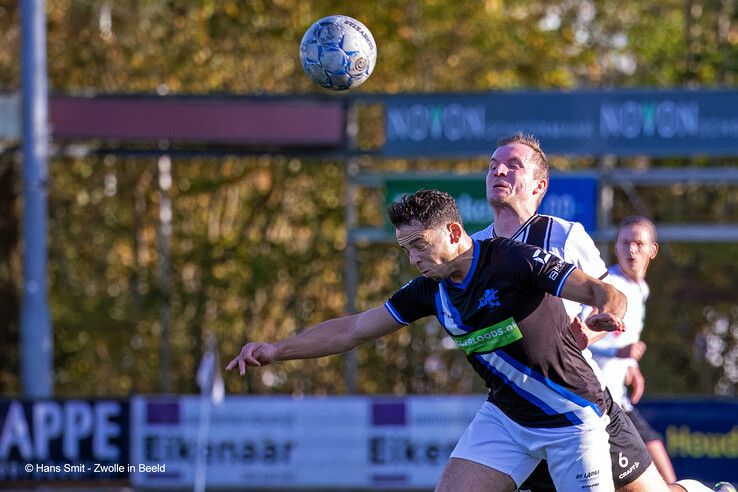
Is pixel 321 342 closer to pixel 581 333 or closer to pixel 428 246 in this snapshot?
pixel 428 246

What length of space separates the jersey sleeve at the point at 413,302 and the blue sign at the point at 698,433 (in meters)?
7.24

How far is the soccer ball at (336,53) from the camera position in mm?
7863

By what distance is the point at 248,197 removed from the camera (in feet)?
75.1

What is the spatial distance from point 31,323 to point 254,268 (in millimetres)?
8214

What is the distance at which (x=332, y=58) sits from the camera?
7.85 m

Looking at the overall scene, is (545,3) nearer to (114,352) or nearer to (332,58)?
(114,352)

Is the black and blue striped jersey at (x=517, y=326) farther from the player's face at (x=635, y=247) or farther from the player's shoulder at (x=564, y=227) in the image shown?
the player's face at (x=635, y=247)

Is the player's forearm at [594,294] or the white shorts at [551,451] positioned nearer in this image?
the player's forearm at [594,294]

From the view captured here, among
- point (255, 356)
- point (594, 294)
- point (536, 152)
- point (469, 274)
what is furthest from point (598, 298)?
point (255, 356)

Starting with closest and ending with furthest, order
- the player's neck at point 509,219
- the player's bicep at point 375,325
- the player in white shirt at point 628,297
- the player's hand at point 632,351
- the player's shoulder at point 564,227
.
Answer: the player's bicep at point 375,325 < the player's shoulder at point 564,227 < the player's neck at point 509,219 < the player's hand at point 632,351 < the player in white shirt at point 628,297

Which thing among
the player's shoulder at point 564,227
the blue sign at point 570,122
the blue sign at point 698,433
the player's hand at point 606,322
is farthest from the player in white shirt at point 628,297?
the blue sign at point 570,122

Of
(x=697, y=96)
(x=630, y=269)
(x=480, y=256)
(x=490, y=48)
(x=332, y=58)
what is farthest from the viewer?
(x=490, y=48)

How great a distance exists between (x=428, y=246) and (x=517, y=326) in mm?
546

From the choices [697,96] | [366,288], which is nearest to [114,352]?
[366,288]
